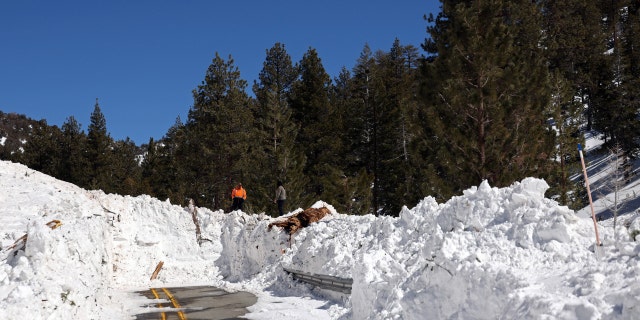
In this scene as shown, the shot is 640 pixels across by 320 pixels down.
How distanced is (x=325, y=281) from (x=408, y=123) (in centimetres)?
1203

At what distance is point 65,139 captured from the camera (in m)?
58.6

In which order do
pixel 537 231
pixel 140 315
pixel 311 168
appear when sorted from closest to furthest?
pixel 537 231
pixel 140 315
pixel 311 168

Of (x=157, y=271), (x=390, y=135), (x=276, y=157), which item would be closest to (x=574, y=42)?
(x=390, y=135)

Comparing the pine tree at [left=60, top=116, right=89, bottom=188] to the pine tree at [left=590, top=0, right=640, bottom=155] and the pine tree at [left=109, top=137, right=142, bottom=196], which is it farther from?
the pine tree at [left=590, top=0, right=640, bottom=155]

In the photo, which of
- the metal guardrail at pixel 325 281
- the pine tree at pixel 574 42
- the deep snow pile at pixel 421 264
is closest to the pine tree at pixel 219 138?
the deep snow pile at pixel 421 264

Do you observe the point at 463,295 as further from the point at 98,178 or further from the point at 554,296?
the point at 98,178

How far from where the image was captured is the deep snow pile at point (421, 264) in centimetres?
673

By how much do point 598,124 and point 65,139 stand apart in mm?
54864

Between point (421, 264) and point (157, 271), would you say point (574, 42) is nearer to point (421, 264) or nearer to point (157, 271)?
point (157, 271)

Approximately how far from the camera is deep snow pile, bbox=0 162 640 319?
6730 mm

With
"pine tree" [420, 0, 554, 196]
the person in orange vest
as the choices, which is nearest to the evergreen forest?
"pine tree" [420, 0, 554, 196]

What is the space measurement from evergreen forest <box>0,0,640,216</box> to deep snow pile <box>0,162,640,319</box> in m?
7.89

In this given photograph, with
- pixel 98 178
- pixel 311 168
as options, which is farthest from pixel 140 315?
pixel 98 178

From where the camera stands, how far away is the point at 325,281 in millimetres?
16172
